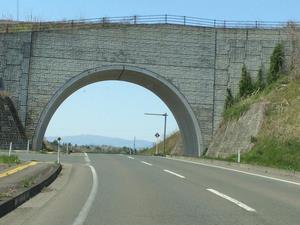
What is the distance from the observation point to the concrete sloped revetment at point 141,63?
40.1 meters

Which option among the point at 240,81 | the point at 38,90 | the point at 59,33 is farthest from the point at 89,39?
the point at 240,81

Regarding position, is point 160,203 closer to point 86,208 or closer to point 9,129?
point 86,208

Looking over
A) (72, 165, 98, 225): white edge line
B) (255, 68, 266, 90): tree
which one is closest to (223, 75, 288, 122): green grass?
(255, 68, 266, 90): tree

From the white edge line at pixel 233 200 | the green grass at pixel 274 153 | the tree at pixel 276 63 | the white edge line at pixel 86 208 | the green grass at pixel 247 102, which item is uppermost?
the tree at pixel 276 63

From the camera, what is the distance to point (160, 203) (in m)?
11.4

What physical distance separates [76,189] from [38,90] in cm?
2693

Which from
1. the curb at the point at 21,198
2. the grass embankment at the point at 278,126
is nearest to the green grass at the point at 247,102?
the grass embankment at the point at 278,126

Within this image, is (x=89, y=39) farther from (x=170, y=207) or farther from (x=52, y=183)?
(x=170, y=207)

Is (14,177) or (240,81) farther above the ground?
(240,81)

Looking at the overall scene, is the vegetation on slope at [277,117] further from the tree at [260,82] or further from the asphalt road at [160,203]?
the asphalt road at [160,203]

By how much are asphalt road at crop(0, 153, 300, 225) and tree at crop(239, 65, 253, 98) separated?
2636 centimetres

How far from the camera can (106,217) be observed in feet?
31.1

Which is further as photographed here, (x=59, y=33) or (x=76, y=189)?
(x=59, y=33)

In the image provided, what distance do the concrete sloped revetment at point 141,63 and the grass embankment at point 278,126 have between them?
304 cm
